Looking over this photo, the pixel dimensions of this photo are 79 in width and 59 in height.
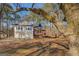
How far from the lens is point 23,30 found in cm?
112

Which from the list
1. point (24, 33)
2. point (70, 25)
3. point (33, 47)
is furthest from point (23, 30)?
point (70, 25)

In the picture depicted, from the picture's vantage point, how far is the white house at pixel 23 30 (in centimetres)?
112

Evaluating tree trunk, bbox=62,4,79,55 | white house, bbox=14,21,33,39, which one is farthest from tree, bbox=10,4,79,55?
white house, bbox=14,21,33,39

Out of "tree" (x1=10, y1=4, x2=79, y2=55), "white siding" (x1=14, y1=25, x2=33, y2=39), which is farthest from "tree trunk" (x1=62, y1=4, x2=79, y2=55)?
Answer: "white siding" (x1=14, y1=25, x2=33, y2=39)

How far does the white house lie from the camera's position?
1119mm

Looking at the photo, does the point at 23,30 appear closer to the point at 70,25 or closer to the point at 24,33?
the point at 24,33

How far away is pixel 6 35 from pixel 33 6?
1.08ft

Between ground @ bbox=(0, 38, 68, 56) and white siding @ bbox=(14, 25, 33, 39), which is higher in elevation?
white siding @ bbox=(14, 25, 33, 39)

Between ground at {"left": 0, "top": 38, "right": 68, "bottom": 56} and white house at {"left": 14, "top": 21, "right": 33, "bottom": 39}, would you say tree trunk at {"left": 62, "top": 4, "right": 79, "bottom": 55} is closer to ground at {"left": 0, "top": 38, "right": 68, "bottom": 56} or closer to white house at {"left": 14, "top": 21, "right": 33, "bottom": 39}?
ground at {"left": 0, "top": 38, "right": 68, "bottom": 56}

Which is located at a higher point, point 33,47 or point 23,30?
point 23,30

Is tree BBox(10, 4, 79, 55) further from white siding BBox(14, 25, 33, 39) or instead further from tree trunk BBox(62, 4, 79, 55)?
white siding BBox(14, 25, 33, 39)

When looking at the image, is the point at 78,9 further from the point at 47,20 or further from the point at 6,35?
the point at 6,35

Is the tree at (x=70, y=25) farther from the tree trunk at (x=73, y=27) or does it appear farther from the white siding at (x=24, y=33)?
the white siding at (x=24, y=33)

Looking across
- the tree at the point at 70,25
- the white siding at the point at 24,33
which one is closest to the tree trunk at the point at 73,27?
the tree at the point at 70,25
